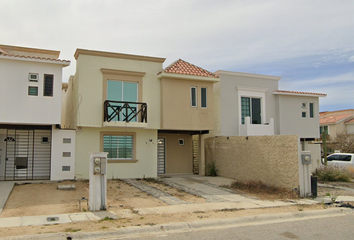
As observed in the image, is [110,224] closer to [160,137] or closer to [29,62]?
[29,62]

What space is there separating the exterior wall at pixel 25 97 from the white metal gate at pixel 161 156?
7.16 m

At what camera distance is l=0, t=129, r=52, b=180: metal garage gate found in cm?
1569

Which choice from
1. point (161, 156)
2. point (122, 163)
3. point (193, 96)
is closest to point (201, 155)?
point (161, 156)

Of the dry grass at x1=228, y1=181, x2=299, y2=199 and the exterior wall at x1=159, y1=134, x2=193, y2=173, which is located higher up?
the exterior wall at x1=159, y1=134, x2=193, y2=173

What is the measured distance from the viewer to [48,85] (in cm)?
1508

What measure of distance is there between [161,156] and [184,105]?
4.06 m

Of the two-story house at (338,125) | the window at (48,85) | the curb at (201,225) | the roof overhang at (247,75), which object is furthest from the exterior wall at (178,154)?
the two-story house at (338,125)

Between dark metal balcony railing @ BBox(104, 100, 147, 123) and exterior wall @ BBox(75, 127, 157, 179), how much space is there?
0.77 meters

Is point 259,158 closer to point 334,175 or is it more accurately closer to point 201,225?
point 334,175

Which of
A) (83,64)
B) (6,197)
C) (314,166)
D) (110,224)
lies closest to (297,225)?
(110,224)

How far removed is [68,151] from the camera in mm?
15852

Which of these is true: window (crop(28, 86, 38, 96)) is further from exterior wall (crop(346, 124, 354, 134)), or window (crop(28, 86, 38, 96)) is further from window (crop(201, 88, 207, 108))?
exterior wall (crop(346, 124, 354, 134))

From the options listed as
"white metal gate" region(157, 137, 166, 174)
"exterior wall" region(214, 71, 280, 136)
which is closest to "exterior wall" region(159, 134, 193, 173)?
"white metal gate" region(157, 137, 166, 174)

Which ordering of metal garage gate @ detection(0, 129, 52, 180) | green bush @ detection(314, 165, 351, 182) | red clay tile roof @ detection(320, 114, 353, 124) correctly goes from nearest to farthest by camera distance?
1. metal garage gate @ detection(0, 129, 52, 180)
2. green bush @ detection(314, 165, 351, 182)
3. red clay tile roof @ detection(320, 114, 353, 124)
